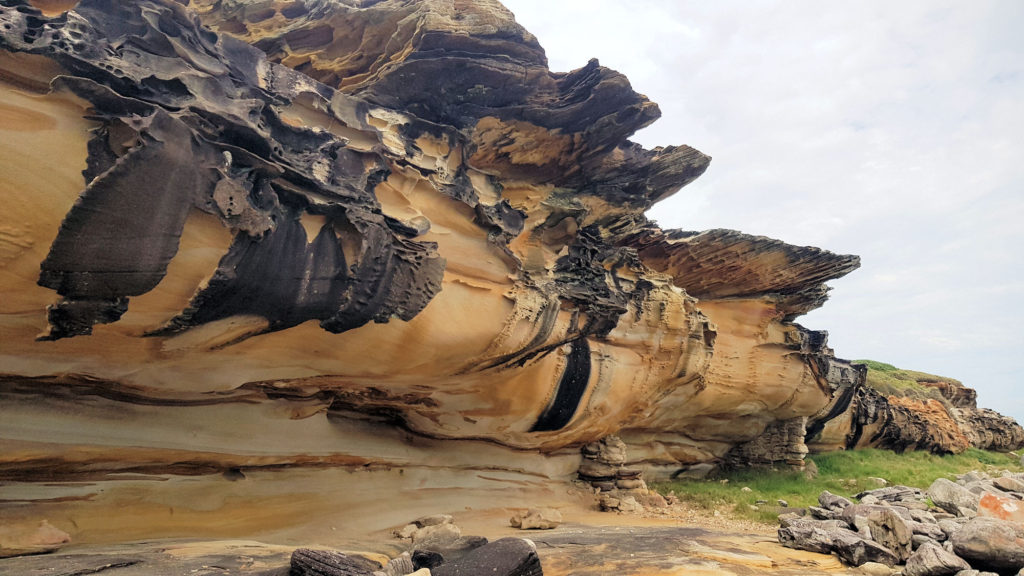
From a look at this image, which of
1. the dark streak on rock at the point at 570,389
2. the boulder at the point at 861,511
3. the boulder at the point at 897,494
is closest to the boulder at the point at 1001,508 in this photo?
the boulder at the point at 861,511

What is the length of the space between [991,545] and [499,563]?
414 cm

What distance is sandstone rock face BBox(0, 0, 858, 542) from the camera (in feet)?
11.7

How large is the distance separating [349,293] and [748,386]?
29.5ft

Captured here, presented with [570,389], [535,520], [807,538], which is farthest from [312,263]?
[807,538]

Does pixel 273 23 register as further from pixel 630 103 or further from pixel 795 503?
pixel 795 503

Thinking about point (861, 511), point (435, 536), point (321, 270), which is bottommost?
point (435, 536)

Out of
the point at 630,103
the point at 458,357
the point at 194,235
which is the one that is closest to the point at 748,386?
the point at 630,103

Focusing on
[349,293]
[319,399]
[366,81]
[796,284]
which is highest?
[366,81]

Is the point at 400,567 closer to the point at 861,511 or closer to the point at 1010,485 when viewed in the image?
the point at 861,511

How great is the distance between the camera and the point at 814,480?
37.7ft

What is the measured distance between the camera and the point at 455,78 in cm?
664

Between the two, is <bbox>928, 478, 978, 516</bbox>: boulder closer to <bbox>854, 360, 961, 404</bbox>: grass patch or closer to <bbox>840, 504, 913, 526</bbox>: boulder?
<bbox>840, 504, 913, 526</bbox>: boulder

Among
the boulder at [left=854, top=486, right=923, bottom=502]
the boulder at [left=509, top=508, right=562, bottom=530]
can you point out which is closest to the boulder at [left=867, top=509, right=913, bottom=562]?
the boulder at [left=854, top=486, right=923, bottom=502]

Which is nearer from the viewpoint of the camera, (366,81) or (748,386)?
(366,81)
